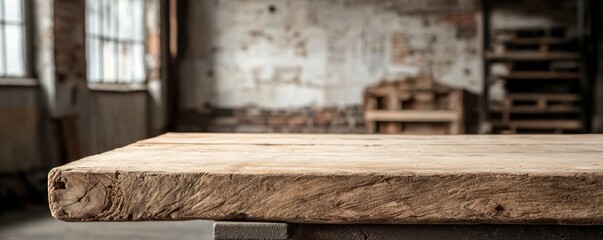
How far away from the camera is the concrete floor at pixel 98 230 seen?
12.6ft

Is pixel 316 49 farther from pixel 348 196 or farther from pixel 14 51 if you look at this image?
pixel 348 196

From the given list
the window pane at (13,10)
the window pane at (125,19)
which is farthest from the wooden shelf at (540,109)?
the window pane at (13,10)

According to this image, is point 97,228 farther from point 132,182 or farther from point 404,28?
point 404,28

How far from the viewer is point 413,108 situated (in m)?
7.49

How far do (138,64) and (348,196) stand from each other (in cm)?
633

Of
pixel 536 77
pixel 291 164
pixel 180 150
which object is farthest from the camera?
pixel 536 77

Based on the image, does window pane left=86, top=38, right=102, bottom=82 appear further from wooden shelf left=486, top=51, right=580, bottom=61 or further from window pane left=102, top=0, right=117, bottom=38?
wooden shelf left=486, top=51, right=580, bottom=61

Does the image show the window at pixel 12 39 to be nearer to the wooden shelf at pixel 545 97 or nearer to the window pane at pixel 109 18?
the window pane at pixel 109 18

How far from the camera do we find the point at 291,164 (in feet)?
4.37

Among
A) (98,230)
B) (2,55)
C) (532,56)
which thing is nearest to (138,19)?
(2,55)

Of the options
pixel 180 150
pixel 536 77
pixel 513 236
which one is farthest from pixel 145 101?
pixel 513 236

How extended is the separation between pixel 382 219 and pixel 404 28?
21.5 feet

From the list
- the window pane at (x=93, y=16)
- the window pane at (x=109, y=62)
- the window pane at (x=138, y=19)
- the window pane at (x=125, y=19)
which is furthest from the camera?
the window pane at (x=138, y=19)

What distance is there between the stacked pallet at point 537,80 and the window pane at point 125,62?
13.0ft
